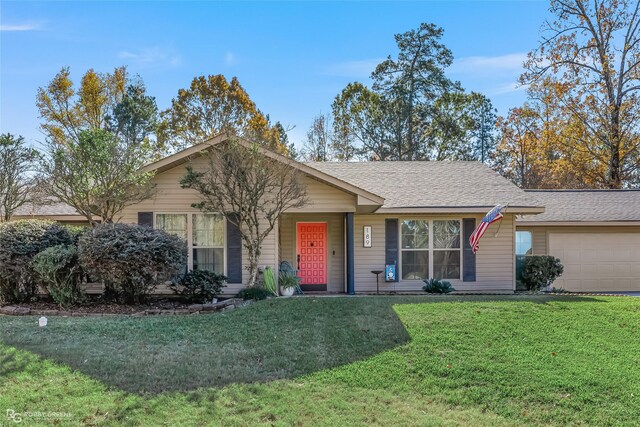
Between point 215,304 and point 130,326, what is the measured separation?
2111mm

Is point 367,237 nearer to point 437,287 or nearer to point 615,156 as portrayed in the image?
point 437,287

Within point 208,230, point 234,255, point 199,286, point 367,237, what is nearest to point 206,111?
point 208,230

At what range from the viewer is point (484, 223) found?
1094 cm

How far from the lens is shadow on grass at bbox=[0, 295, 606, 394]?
5426 mm

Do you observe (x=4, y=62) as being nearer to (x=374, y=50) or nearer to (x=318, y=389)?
(x=318, y=389)

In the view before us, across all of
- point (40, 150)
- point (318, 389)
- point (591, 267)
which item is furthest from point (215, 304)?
point (591, 267)

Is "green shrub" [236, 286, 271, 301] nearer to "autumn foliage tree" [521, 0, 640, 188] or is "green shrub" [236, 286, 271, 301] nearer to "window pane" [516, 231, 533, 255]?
"window pane" [516, 231, 533, 255]

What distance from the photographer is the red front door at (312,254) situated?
1284 centimetres

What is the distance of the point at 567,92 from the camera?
898 inches

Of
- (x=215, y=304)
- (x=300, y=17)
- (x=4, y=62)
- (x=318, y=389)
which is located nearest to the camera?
(x=318, y=389)

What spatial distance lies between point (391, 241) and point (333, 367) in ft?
21.8

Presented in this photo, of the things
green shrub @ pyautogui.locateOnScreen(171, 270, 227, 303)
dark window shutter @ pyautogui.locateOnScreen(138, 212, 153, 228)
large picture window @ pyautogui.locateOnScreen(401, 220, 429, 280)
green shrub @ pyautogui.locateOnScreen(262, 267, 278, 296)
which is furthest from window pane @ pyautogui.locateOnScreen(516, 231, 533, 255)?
dark window shutter @ pyautogui.locateOnScreen(138, 212, 153, 228)

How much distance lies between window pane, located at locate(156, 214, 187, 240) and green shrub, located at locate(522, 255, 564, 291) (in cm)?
950

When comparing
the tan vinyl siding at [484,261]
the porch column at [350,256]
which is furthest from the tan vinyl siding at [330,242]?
the porch column at [350,256]
